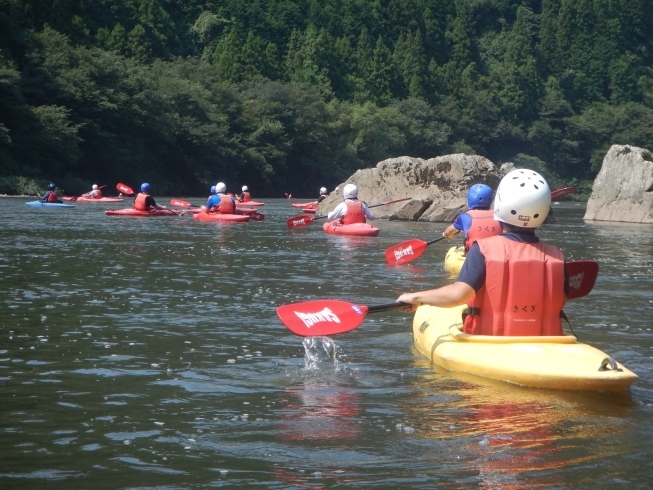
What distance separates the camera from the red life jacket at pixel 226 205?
22.3 meters

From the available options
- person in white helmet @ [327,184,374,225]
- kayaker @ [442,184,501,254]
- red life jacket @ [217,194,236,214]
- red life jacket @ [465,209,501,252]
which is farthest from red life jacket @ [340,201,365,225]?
red life jacket @ [465,209,501,252]

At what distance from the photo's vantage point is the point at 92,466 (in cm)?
432

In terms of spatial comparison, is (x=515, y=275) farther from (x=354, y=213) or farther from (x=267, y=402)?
(x=354, y=213)

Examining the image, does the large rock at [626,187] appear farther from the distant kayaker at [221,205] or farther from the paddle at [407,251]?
the paddle at [407,251]

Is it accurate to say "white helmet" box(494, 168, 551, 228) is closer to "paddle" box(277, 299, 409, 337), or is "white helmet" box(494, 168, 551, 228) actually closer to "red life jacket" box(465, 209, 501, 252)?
"paddle" box(277, 299, 409, 337)

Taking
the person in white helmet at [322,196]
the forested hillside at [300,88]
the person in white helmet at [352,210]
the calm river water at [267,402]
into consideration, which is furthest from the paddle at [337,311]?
the forested hillside at [300,88]

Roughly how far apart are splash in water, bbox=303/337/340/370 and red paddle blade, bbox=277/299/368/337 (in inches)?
11.6

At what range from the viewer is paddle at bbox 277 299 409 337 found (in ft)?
20.3

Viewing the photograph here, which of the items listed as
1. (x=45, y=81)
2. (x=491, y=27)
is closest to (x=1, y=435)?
(x=45, y=81)

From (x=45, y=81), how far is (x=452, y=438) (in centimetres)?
4104

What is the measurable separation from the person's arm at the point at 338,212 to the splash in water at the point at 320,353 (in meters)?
11.0

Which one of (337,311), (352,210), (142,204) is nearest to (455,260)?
(337,311)

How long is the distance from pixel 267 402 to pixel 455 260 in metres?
6.88

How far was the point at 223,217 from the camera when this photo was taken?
22.0 metres
